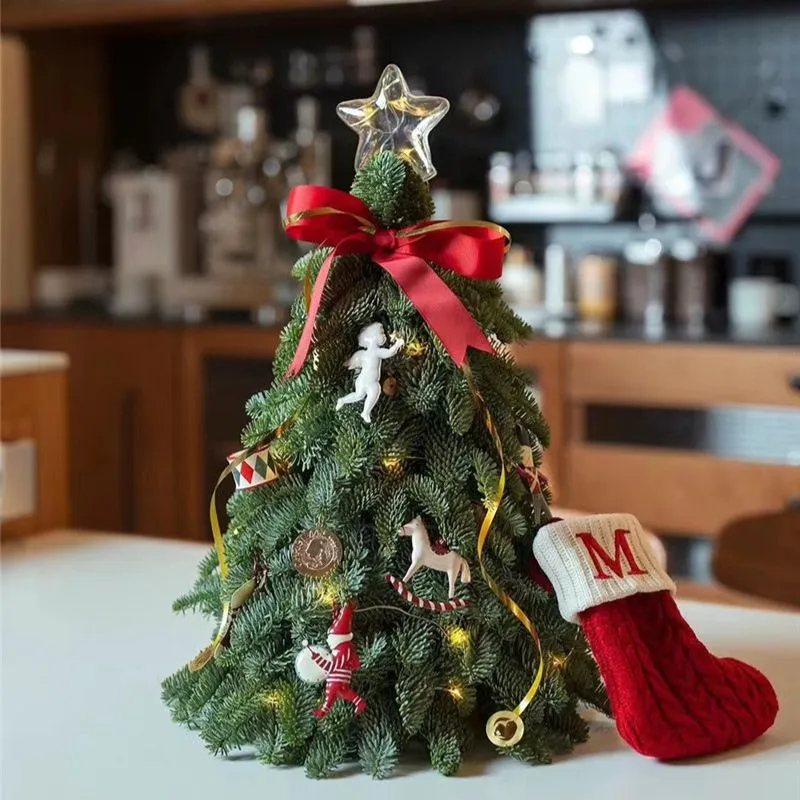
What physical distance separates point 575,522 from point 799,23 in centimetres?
263

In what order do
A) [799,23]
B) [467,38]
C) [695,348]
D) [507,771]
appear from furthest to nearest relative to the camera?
[467,38]
[799,23]
[695,348]
[507,771]

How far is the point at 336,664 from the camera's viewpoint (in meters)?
0.80

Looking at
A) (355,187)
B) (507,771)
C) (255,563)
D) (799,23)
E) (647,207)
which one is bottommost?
(507,771)

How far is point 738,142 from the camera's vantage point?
10.7 ft

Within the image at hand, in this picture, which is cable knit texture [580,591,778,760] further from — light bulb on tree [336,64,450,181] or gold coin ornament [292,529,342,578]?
light bulb on tree [336,64,450,181]

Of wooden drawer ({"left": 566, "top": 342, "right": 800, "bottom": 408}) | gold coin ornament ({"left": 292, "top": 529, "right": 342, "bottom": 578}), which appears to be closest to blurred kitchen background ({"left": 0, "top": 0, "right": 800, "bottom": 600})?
wooden drawer ({"left": 566, "top": 342, "right": 800, "bottom": 408})

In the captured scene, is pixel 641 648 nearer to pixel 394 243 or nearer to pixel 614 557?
pixel 614 557

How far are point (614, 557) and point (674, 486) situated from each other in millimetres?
2038

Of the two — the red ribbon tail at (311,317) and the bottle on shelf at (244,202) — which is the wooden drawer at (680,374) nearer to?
the bottle on shelf at (244,202)

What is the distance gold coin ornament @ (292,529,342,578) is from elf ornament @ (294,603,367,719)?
3 cm

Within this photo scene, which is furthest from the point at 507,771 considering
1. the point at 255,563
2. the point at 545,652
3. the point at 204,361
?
the point at 204,361

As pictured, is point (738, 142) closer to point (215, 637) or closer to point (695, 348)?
point (695, 348)

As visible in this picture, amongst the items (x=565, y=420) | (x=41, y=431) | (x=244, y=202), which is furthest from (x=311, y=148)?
(x=41, y=431)

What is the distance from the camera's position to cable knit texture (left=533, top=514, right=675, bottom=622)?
0.82m
